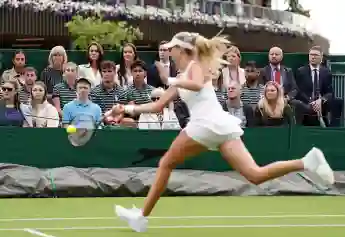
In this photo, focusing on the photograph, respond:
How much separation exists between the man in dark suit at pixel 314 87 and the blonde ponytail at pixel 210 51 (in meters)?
6.71

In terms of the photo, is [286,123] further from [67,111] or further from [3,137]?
[3,137]

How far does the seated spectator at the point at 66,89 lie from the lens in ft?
46.1

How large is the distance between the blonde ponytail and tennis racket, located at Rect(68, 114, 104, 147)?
8.73ft

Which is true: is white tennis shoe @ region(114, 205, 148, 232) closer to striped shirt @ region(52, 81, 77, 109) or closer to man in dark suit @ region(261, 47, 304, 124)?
striped shirt @ region(52, 81, 77, 109)

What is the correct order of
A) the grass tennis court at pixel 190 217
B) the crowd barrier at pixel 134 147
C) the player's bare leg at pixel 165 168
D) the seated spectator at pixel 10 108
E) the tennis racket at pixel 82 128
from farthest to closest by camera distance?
the seated spectator at pixel 10 108 → the crowd barrier at pixel 134 147 → the tennis racket at pixel 82 128 → the grass tennis court at pixel 190 217 → the player's bare leg at pixel 165 168

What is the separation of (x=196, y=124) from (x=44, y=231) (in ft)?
5.75

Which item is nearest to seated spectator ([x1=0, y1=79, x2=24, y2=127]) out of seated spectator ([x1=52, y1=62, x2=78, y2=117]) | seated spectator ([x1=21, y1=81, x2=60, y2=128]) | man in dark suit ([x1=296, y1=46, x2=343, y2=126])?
seated spectator ([x1=21, y1=81, x2=60, y2=128])

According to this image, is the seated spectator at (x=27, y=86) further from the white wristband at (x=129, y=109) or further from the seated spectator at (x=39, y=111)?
the white wristband at (x=129, y=109)

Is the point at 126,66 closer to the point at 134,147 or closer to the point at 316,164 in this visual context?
the point at 134,147

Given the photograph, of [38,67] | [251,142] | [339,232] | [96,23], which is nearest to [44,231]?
[339,232]

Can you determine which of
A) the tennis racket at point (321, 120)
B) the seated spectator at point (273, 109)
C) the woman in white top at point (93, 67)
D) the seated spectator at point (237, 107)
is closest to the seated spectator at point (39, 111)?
the woman in white top at point (93, 67)

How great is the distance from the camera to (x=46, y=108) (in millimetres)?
13742

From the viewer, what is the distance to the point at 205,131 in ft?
27.4

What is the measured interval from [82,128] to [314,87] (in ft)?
17.4
